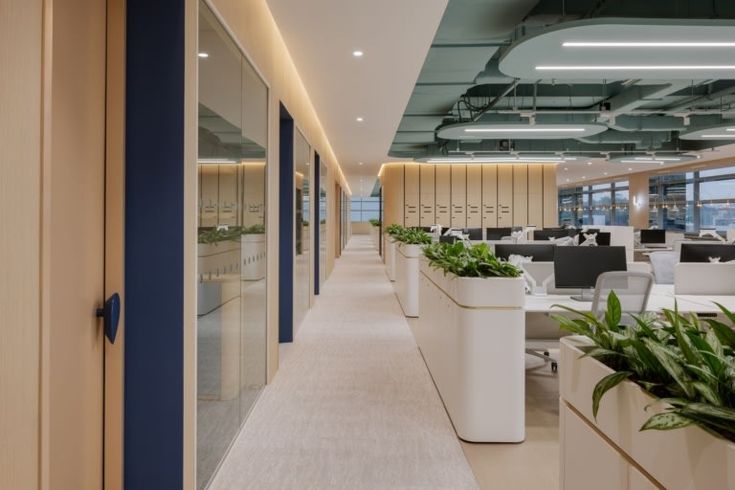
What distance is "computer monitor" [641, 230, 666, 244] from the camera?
13.5 meters

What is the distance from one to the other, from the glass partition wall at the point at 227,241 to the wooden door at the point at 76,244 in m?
0.66

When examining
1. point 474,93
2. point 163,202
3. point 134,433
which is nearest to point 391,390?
point 134,433

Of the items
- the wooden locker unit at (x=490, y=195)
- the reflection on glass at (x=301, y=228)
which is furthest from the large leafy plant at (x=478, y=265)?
the wooden locker unit at (x=490, y=195)

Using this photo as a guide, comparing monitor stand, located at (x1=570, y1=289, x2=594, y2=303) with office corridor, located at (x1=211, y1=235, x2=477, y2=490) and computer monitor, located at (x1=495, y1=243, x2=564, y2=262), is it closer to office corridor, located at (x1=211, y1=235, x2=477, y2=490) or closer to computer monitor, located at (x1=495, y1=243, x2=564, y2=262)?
computer monitor, located at (x1=495, y1=243, x2=564, y2=262)

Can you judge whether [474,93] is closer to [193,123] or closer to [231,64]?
[231,64]

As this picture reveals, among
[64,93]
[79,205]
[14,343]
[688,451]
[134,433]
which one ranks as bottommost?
[134,433]

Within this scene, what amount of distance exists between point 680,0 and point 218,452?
20.8 feet

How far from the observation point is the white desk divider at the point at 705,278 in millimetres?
4969

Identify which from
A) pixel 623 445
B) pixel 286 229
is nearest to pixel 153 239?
pixel 623 445

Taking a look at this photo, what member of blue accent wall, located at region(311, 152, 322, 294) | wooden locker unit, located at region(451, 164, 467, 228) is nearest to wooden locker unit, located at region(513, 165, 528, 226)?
wooden locker unit, located at region(451, 164, 467, 228)

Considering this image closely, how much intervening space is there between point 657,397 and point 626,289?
261 cm

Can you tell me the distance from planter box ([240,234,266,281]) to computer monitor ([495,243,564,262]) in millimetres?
2546

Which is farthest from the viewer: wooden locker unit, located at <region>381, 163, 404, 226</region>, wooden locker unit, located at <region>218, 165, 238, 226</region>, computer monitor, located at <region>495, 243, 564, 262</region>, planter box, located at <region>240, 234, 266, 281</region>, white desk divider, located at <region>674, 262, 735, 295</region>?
wooden locker unit, located at <region>381, 163, 404, 226</region>

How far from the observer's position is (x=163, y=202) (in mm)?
2357
